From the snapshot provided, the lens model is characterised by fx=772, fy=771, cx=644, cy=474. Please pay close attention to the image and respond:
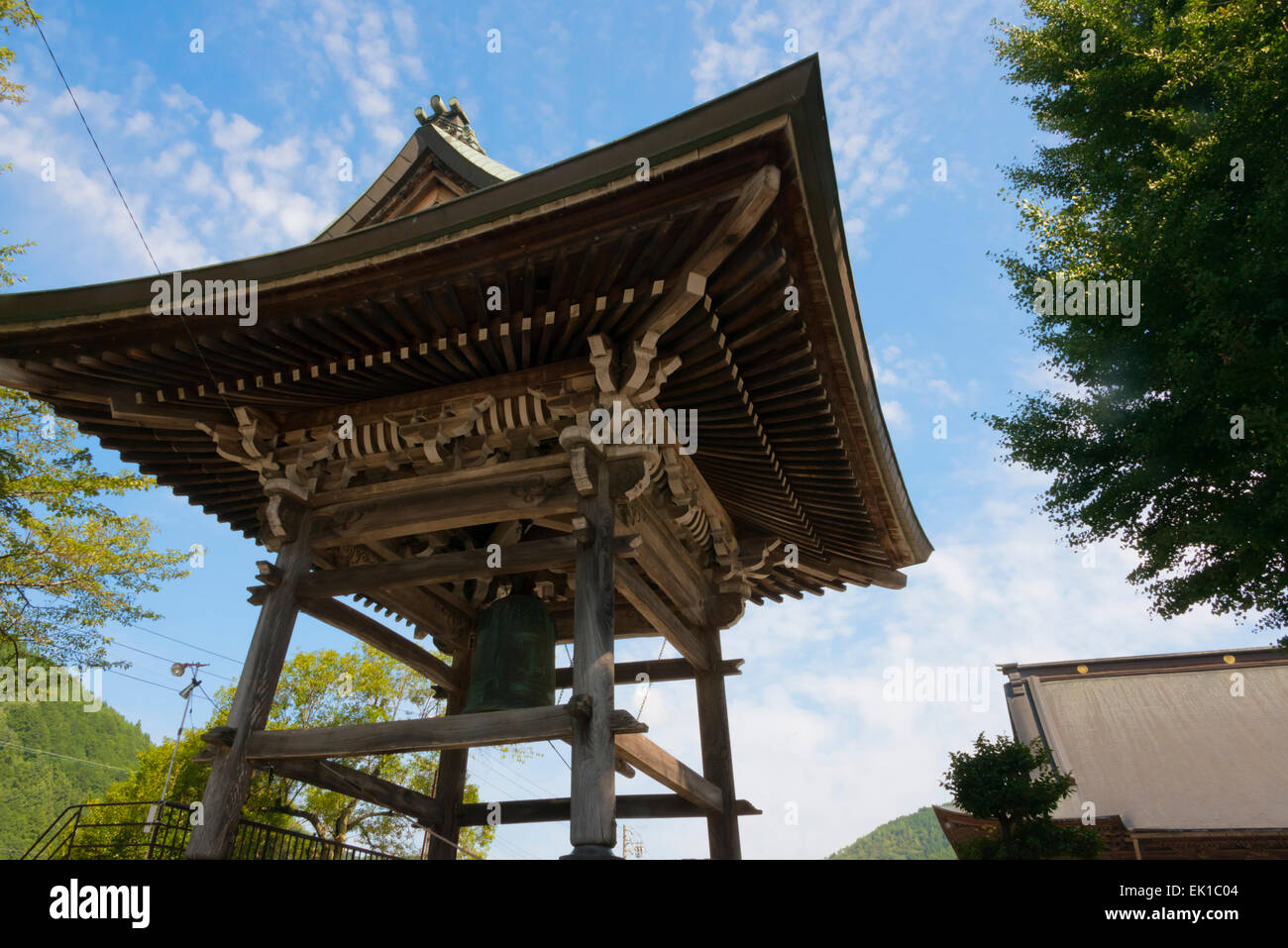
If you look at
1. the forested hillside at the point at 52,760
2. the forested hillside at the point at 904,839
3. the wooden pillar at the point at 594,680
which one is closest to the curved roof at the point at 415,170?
the wooden pillar at the point at 594,680

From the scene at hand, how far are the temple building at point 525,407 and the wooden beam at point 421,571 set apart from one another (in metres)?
0.03

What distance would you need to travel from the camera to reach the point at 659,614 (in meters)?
7.41

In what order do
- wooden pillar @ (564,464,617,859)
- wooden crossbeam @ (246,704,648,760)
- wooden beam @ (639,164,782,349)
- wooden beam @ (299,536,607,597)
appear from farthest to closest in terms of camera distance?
wooden beam @ (299,536,607,597)
wooden crossbeam @ (246,704,648,760)
wooden pillar @ (564,464,617,859)
wooden beam @ (639,164,782,349)

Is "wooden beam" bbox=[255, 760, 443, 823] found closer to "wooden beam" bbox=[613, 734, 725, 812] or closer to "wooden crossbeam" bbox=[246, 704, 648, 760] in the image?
"wooden crossbeam" bbox=[246, 704, 648, 760]

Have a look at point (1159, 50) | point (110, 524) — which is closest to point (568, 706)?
point (1159, 50)

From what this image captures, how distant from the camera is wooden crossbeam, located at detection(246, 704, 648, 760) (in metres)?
5.34

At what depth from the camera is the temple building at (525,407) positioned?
5180 mm

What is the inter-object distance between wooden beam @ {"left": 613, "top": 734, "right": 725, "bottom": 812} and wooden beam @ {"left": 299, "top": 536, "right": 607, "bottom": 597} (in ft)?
5.25

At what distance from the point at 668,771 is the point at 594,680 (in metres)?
2.12

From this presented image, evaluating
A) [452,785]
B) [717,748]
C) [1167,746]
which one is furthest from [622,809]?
[1167,746]

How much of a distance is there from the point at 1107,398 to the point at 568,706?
7621 millimetres

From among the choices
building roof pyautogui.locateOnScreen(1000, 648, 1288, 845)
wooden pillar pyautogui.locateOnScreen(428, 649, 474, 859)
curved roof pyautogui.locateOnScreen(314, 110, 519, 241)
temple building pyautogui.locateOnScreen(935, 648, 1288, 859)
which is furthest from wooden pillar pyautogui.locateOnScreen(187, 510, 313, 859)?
building roof pyautogui.locateOnScreen(1000, 648, 1288, 845)

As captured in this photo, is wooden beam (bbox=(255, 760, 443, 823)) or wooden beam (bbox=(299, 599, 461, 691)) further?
wooden beam (bbox=(299, 599, 461, 691))

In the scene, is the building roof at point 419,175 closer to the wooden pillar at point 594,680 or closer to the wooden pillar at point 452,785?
the wooden pillar at point 594,680
